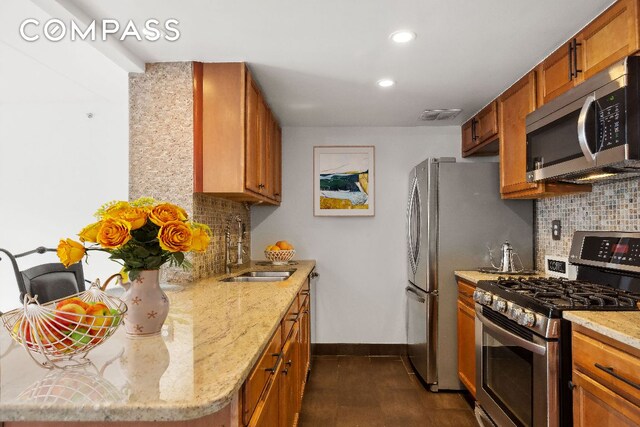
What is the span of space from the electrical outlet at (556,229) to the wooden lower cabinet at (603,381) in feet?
4.50

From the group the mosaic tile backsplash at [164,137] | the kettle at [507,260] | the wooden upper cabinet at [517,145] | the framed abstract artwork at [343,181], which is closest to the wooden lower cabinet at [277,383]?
the mosaic tile backsplash at [164,137]

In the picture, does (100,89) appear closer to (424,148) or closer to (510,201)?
(424,148)

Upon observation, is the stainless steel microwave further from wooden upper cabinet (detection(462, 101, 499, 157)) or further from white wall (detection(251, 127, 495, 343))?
white wall (detection(251, 127, 495, 343))

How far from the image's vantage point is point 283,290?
219 centimetres

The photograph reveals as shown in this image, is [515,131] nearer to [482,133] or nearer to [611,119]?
[482,133]

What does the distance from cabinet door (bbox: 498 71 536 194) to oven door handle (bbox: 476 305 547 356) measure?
2.86ft

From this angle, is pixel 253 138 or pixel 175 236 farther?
pixel 253 138

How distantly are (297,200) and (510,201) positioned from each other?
1952 mm

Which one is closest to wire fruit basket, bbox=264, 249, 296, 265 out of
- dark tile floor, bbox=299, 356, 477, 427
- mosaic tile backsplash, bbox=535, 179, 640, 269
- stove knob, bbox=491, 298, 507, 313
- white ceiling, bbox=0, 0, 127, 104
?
dark tile floor, bbox=299, 356, 477, 427

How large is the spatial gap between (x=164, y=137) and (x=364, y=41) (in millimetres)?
1305

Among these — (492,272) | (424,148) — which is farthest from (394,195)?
(492,272)

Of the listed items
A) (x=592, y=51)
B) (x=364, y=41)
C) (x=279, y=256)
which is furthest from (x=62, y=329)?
(x=279, y=256)

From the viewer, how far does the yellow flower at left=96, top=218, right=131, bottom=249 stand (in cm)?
119

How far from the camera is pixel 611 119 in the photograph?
71.3 inches
